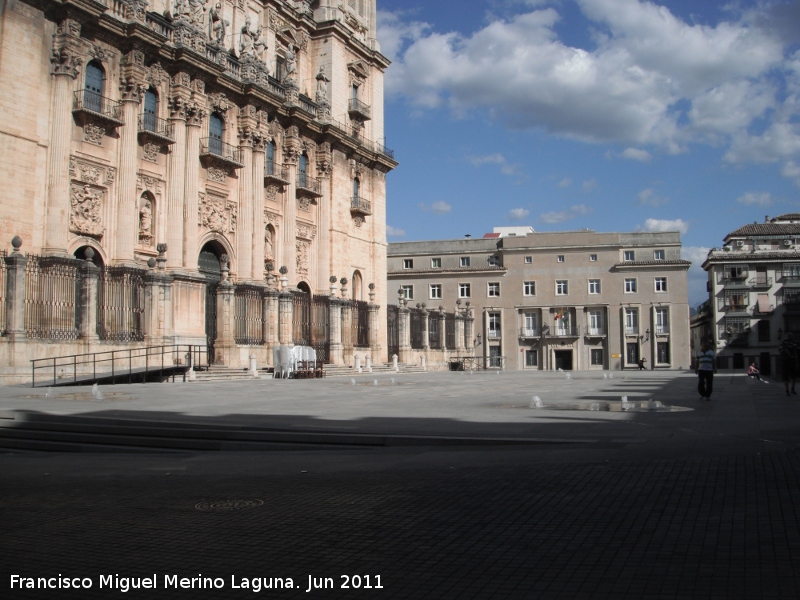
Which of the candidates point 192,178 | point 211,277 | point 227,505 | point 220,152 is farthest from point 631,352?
point 227,505

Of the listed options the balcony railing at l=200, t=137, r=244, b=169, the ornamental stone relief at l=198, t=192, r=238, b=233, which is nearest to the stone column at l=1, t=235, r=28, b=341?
the ornamental stone relief at l=198, t=192, r=238, b=233

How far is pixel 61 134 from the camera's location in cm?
2781

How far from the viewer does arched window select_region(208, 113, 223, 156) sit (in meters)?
35.5

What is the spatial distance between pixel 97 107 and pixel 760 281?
59.0 m

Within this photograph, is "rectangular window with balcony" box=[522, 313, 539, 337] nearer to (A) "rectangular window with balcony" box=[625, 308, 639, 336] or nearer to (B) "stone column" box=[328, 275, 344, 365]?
(A) "rectangular window with balcony" box=[625, 308, 639, 336]

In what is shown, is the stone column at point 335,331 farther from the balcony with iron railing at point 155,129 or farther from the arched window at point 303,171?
the balcony with iron railing at point 155,129

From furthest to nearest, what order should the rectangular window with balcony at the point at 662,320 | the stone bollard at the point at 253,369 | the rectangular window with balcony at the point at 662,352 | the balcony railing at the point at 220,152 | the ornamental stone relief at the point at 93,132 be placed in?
the rectangular window with balcony at the point at 662,320 < the rectangular window with balcony at the point at 662,352 < the balcony railing at the point at 220,152 < the stone bollard at the point at 253,369 < the ornamental stone relief at the point at 93,132

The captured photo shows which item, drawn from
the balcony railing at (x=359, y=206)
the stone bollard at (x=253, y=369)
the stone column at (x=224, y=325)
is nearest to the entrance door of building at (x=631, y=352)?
the balcony railing at (x=359, y=206)

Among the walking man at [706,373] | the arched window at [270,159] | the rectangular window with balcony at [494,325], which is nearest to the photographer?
the walking man at [706,373]

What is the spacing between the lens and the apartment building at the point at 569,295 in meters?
65.8

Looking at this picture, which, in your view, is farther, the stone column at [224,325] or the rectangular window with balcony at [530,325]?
the rectangular window with balcony at [530,325]

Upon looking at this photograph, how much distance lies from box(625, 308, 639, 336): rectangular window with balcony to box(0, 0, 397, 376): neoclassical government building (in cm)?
2810

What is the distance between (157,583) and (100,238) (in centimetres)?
2743

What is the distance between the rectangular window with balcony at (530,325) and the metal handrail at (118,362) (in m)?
43.0
